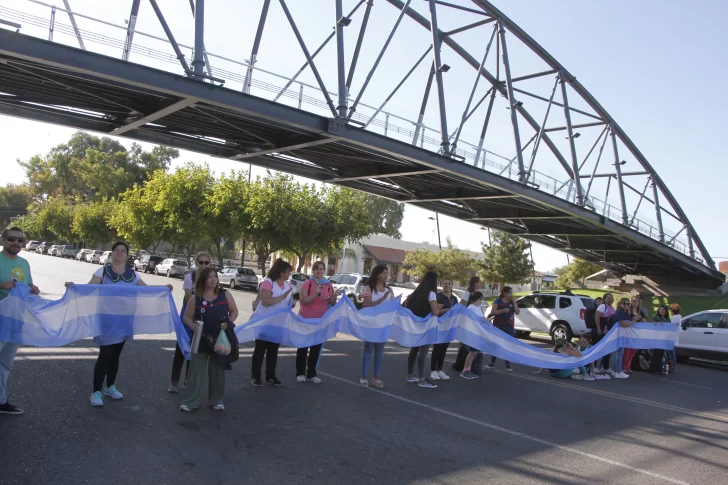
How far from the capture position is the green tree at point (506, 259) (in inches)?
1886

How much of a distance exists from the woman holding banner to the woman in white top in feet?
11.2

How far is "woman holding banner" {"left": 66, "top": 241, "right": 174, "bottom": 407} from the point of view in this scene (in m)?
6.40

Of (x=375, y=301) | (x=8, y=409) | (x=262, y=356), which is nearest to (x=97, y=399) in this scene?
(x=8, y=409)

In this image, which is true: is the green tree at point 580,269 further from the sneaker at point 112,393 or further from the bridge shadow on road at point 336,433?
the sneaker at point 112,393

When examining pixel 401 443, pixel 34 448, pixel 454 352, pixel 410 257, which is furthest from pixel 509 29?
pixel 410 257

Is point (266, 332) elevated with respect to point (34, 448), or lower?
elevated

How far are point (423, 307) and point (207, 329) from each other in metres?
4.43

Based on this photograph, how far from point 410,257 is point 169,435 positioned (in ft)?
183

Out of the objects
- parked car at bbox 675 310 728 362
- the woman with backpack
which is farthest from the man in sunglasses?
parked car at bbox 675 310 728 362

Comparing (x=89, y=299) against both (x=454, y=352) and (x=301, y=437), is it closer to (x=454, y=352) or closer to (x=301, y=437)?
(x=301, y=437)

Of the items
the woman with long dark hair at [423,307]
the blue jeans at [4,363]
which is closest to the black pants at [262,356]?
the woman with long dark hair at [423,307]

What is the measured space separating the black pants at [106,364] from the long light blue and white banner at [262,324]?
0.20 meters

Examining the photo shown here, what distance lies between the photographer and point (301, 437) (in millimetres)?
5965

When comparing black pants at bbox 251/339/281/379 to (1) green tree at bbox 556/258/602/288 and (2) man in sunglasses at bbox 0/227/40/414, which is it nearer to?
(2) man in sunglasses at bbox 0/227/40/414
